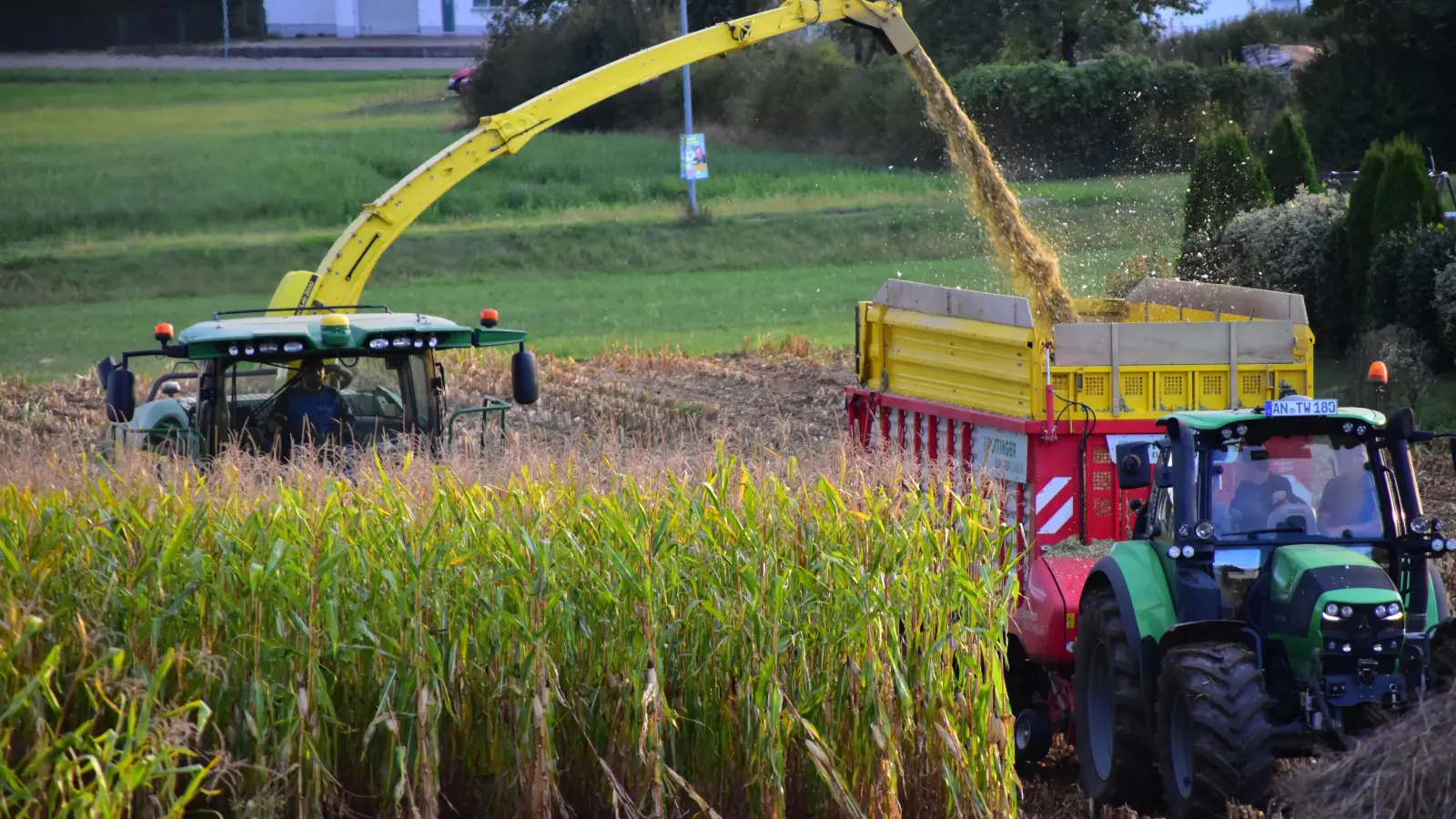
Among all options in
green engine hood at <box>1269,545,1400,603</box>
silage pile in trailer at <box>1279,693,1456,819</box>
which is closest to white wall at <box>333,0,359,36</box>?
green engine hood at <box>1269,545,1400,603</box>

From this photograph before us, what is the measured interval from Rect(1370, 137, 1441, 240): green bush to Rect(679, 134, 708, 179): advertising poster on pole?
21322 millimetres

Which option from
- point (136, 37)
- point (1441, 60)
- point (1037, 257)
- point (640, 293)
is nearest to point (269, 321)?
point (1037, 257)

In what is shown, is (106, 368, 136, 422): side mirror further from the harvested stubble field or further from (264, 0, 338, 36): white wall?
(264, 0, 338, 36): white wall

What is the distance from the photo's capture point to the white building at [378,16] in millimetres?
57594

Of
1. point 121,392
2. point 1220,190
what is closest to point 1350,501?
point 121,392

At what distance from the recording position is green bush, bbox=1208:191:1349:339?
20578mm

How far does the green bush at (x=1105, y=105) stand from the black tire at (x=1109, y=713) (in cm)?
4087

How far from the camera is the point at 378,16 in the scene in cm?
6112

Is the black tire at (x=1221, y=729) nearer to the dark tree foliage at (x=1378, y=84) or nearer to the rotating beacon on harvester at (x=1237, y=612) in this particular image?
the rotating beacon on harvester at (x=1237, y=612)

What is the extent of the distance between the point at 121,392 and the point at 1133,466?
5218mm

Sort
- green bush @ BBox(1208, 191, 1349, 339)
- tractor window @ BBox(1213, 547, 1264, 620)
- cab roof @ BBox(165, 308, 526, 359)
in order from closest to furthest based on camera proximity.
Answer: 1. tractor window @ BBox(1213, 547, 1264, 620)
2. cab roof @ BBox(165, 308, 526, 359)
3. green bush @ BBox(1208, 191, 1349, 339)

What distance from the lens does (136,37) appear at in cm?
5191

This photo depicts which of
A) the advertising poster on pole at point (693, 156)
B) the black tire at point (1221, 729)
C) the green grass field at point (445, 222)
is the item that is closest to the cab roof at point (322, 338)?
the black tire at point (1221, 729)

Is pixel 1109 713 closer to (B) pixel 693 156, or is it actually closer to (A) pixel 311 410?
(A) pixel 311 410
